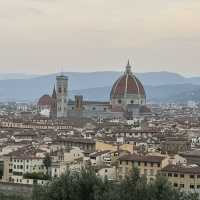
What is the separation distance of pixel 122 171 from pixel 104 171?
1.02 metres

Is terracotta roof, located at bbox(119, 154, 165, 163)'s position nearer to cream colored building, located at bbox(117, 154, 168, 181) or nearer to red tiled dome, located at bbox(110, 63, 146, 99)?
cream colored building, located at bbox(117, 154, 168, 181)

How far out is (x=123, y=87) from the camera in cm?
14675

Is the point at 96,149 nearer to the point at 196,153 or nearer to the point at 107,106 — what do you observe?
the point at 196,153

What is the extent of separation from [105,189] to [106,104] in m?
113

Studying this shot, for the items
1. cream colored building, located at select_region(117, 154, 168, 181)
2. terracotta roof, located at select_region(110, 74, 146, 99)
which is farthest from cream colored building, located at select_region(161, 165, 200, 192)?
terracotta roof, located at select_region(110, 74, 146, 99)

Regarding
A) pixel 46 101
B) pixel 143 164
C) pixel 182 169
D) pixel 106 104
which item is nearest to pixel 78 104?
pixel 106 104

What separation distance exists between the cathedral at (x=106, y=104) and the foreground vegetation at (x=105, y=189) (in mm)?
98235

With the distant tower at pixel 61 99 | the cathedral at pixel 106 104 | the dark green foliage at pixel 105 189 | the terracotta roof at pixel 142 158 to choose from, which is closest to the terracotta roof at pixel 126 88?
the cathedral at pixel 106 104

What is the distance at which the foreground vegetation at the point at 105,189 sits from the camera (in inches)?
1155

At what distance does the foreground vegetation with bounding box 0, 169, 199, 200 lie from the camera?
96.3 ft

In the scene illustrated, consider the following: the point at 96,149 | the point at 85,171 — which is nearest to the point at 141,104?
the point at 96,149

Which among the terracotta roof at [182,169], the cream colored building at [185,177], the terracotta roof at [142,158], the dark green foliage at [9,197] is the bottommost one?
the dark green foliage at [9,197]

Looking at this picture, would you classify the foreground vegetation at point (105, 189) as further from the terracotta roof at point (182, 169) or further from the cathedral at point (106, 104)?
the cathedral at point (106, 104)

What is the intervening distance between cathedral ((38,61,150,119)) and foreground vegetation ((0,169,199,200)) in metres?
98.2
